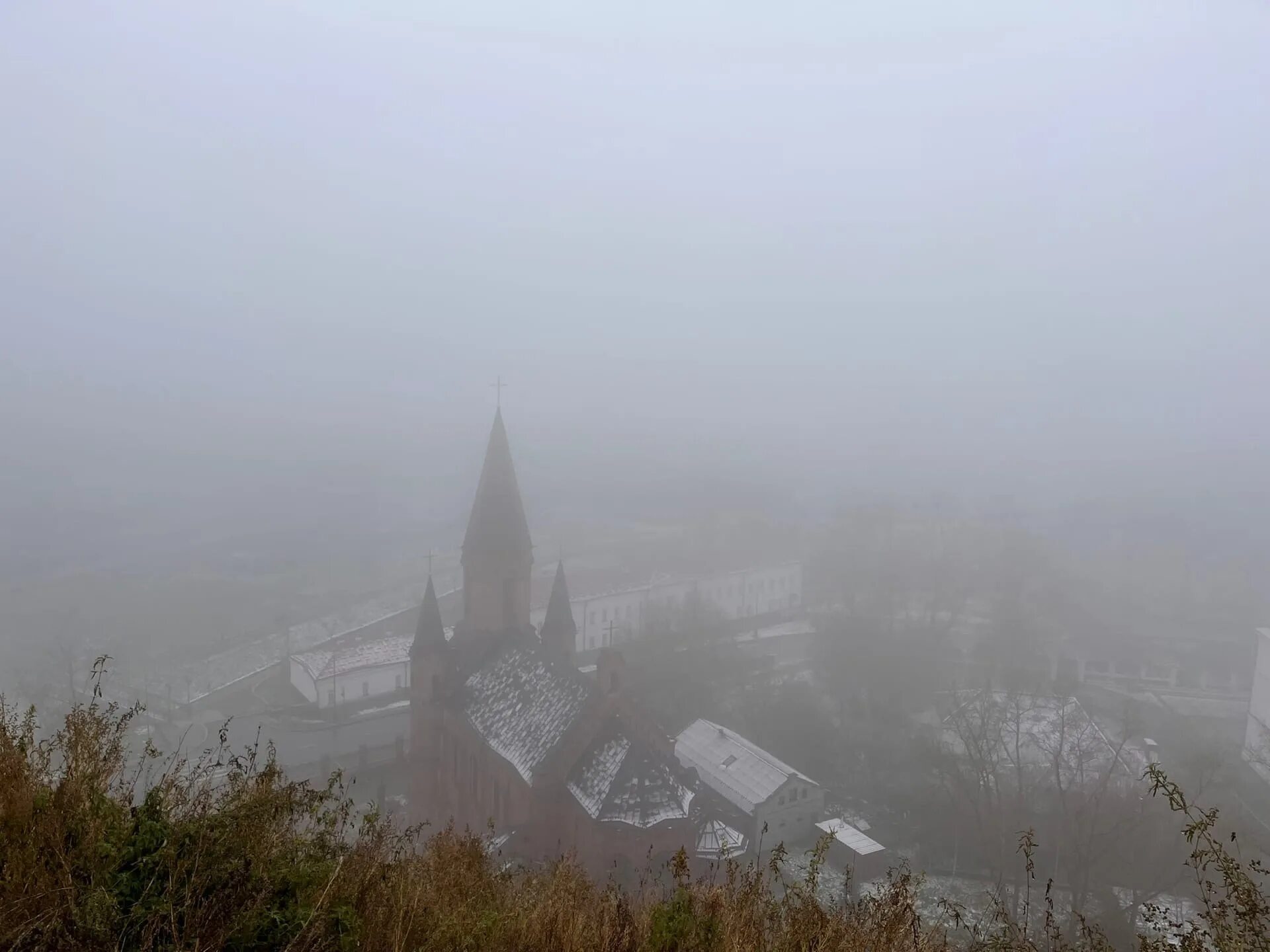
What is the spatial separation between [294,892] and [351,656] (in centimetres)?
4233

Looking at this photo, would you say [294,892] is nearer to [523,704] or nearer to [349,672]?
[523,704]

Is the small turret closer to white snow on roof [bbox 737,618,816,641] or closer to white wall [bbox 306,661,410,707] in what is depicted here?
white wall [bbox 306,661,410,707]

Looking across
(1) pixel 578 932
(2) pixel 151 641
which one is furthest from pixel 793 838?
(2) pixel 151 641

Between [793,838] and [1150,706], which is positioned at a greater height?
[793,838]

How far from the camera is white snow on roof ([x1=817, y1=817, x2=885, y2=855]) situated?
25.5m

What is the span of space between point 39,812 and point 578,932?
3900 millimetres

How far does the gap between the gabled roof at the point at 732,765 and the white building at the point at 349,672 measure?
16.2 m

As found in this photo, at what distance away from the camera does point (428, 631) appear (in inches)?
1102

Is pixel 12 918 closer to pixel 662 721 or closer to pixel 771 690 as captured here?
pixel 662 721

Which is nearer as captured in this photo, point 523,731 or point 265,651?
point 523,731

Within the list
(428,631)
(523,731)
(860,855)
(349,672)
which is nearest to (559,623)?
(428,631)

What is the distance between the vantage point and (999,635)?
5375 cm

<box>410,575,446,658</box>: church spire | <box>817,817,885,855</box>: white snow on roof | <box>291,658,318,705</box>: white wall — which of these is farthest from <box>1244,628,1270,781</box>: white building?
<box>291,658,318,705</box>: white wall

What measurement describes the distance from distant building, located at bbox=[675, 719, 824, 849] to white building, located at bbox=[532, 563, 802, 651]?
62.4ft
